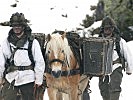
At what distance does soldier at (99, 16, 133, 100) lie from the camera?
25.5 feet

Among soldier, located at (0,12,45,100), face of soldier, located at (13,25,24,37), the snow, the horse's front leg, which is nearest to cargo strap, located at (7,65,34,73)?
soldier, located at (0,12,45,100)

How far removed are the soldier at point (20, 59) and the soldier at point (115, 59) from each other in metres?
1.94

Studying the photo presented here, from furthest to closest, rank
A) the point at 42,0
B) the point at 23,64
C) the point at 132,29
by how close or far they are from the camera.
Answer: the point at 42,0
the point at 132,29
the point at 23,64

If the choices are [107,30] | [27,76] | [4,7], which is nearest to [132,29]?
[4,7]

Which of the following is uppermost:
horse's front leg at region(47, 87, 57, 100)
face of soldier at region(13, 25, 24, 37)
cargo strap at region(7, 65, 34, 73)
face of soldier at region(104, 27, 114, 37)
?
face of soldier at region(13, 25, 24, 37)

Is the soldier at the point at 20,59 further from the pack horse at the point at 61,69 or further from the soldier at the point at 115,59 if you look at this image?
the soldier at the point at 115,59

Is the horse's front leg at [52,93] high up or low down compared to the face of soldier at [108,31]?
down

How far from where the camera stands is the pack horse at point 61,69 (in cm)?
695

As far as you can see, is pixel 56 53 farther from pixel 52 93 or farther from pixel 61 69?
pixel 52 93

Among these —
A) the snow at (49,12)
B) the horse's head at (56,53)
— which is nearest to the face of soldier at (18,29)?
the horse's head at (56,53)

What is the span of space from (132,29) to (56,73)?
640 inches

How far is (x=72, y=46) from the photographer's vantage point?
768 centimetres

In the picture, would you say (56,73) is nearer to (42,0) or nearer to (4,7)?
(4,7)

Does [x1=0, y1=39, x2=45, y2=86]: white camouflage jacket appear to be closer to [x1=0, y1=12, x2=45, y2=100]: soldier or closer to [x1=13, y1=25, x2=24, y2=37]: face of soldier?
[x1=0, y1=12, x2=45, y2=100]: soldier
